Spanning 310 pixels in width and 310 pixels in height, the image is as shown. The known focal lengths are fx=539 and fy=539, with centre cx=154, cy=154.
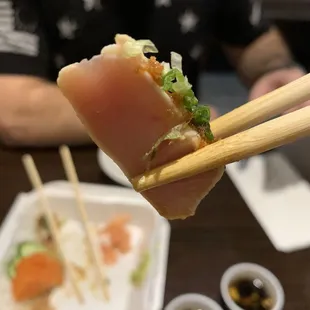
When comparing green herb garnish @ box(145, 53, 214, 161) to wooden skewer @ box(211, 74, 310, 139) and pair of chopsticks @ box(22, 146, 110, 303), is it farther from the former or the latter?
pair of chopsticks @ box(22, 146, 110, 303)

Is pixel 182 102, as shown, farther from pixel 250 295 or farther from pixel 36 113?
pixel 36 113

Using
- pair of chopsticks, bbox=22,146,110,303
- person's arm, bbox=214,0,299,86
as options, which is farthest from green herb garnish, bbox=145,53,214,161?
person's arm, bbox=214,0,299,86

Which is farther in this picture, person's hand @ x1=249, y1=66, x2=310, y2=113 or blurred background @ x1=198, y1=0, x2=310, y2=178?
blurred background @ x1=198, y1=0, x2=310, y2=178

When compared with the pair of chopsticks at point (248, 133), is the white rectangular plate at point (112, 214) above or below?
below

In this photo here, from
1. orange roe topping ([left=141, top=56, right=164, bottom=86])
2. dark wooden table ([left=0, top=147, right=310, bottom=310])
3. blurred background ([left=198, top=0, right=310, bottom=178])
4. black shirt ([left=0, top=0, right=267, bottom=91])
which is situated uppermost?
orange roe topping ([left=141, top=56, right=164, bottom=86])

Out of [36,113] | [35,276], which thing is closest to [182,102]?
[35,276]

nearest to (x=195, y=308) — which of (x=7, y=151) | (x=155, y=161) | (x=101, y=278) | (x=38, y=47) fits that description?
(x=101, y=278)

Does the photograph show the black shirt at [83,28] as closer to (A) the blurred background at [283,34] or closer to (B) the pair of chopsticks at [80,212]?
(A) the blurred background at [283,34]

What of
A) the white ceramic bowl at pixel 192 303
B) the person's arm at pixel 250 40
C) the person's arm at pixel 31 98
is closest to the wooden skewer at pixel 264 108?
the white ceramic bowl at pixel 192 303
